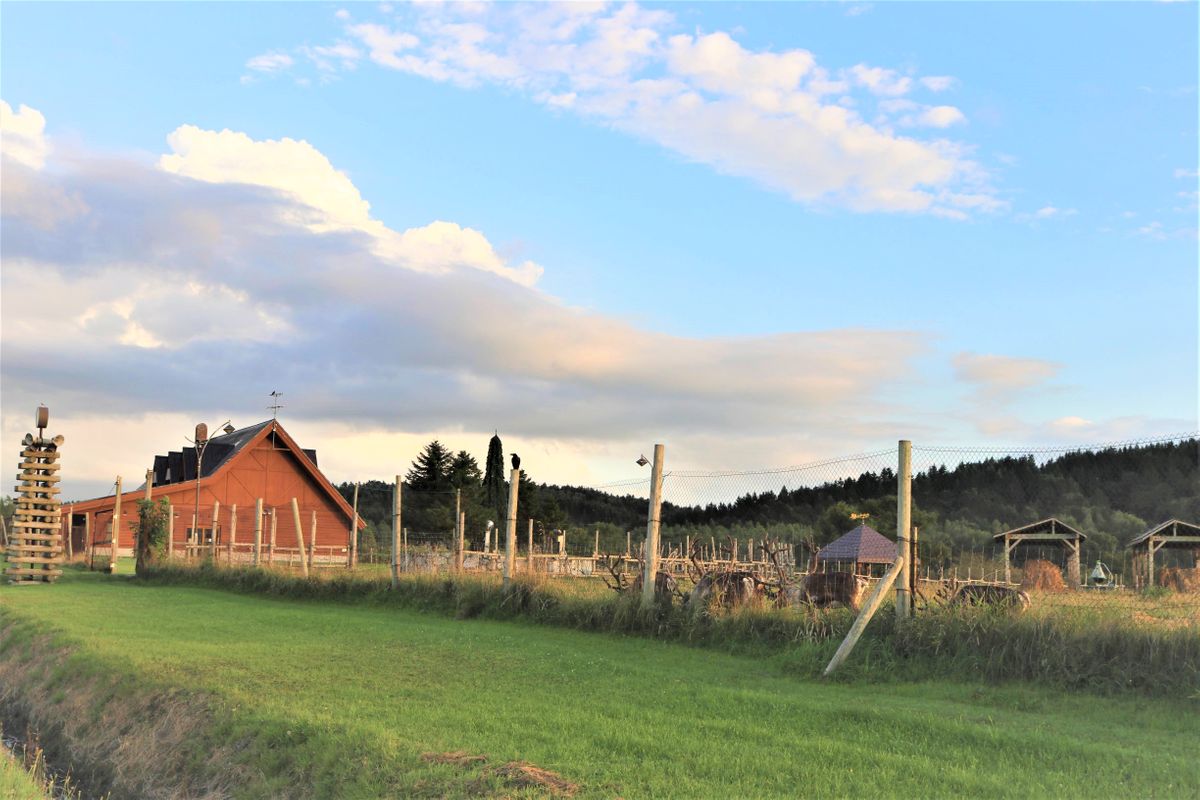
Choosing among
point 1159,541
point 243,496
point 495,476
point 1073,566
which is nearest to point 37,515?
point 243,496

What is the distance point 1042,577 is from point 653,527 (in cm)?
2271

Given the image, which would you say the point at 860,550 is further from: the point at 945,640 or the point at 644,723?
the point at 644,723

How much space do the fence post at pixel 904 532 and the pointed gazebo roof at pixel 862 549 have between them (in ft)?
68.2

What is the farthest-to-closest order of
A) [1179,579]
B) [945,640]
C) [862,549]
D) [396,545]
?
[862,549], [1179,579], [396,545], [945,640]

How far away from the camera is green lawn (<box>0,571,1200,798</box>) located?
24.0ft

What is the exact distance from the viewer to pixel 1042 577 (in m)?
34.2

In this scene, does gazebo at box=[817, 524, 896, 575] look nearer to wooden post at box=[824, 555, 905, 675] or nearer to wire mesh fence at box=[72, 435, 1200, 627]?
wire mesh fence at box=[72, 435, 1200, 627]

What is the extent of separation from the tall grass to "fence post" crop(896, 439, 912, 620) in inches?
8.2

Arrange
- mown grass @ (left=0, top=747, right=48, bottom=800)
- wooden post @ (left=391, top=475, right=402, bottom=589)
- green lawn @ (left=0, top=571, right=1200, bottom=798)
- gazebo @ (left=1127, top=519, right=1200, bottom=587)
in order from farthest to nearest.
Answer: gazebo @ (left=1127, top=519, right=1200, bottom=587)
wooden post @ (left=391, top=475, right=402, bottom=589)
mown grass @ (left=0, top=747, right=48, bottom=800)
green lawn @ (left=0, top=571, right=1200, bottom=798)

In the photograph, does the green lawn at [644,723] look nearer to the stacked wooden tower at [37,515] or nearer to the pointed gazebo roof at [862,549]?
the stacked wooden tower at [37,515]

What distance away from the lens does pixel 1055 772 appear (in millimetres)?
7434

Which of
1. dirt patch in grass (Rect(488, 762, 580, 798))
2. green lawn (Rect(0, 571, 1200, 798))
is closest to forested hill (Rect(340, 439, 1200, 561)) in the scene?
green lawn (Rect(0, 571, 1200, 798))

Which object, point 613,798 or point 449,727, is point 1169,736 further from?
point 449,727

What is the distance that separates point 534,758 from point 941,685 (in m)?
5.58
